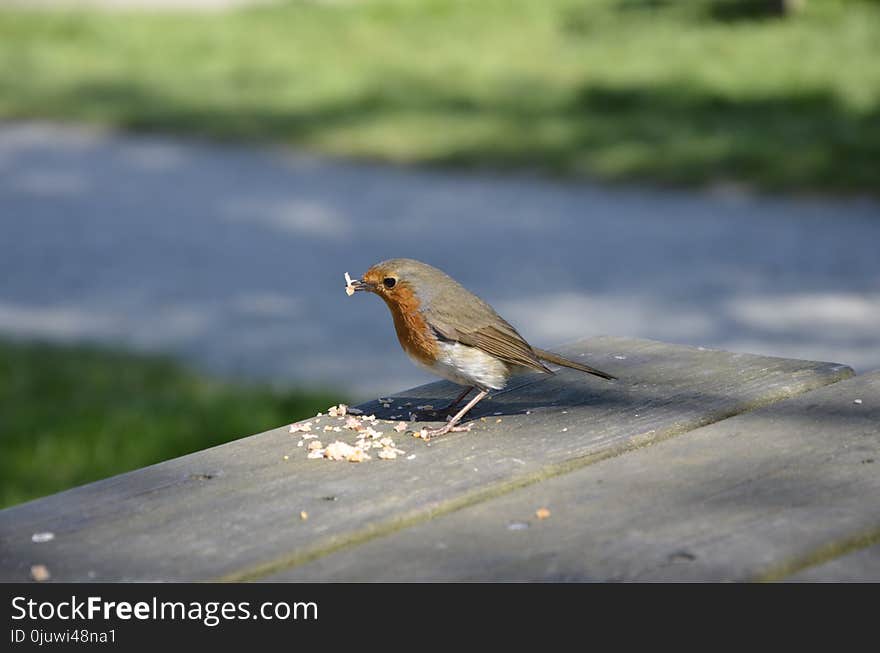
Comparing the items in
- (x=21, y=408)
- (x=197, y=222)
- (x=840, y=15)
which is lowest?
(x=21, y=408)

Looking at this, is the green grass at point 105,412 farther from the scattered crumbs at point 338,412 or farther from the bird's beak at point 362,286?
the scattered crumbs at point 338,412

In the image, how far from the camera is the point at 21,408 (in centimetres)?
582

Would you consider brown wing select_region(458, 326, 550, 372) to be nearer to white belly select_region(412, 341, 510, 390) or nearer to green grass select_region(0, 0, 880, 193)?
white belly select_region(412, 341, 510, 390)

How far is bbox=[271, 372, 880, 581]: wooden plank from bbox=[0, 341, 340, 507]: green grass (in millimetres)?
3197

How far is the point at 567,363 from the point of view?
286 cm

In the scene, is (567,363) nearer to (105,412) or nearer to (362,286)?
(362,286)

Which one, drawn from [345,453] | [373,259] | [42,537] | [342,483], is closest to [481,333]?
[345,453]

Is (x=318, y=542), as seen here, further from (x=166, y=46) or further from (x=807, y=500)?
(x=166, y=46)

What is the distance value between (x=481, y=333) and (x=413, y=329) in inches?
5.6

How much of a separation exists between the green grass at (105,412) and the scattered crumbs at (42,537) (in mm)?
2986

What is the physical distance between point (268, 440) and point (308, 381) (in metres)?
3.75
